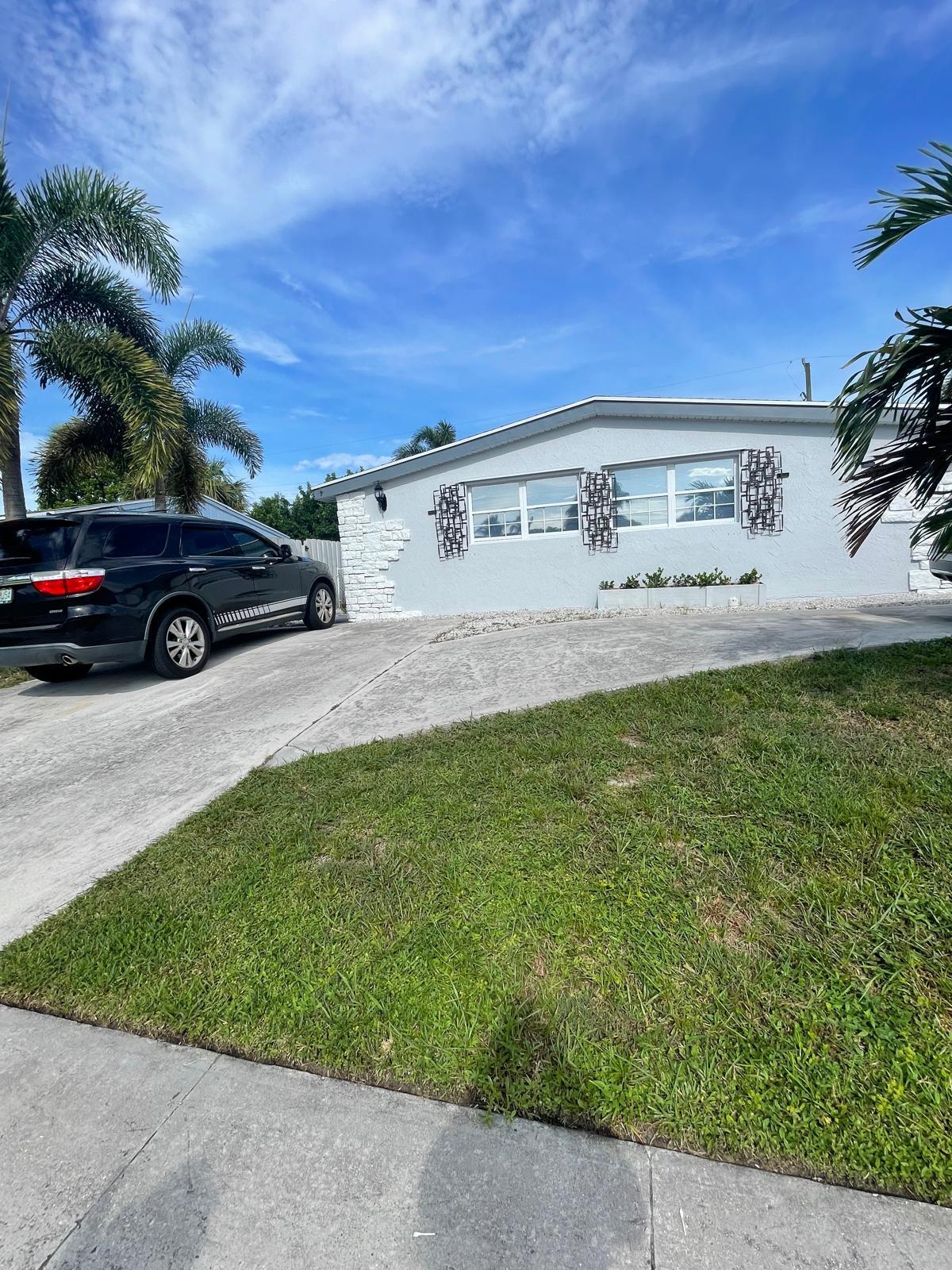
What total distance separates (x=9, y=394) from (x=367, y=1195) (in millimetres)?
10491

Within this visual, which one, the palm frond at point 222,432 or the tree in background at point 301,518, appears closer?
the palm frond at point 222,432

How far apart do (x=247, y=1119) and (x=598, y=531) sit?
9.74 metres

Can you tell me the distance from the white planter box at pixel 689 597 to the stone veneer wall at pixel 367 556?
4.12m

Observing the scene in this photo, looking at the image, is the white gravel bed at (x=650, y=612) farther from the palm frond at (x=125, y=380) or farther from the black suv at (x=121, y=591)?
the palm frond at (x=125, y=380)

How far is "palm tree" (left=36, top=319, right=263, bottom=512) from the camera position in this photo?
38.0ft

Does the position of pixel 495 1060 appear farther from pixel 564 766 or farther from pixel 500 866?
pixel 564 766

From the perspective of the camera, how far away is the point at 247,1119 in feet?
5.59

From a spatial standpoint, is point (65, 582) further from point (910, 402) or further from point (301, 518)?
point (301, 518)

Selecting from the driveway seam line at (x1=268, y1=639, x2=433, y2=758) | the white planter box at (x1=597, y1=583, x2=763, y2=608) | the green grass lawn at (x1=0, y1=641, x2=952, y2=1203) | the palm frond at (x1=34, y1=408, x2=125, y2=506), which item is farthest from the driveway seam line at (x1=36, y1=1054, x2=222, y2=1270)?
the palm frond at (x1=34, y1=408, x2=125, y2=506)

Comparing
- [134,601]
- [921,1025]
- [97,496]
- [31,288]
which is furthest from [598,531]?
[97,496]

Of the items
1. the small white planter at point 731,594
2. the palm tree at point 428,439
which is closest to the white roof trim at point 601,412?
the small white planter at point 731,594

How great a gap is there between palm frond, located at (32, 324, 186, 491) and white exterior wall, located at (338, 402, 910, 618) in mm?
3175

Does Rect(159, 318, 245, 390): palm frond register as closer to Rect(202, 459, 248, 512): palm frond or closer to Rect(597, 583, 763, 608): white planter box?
Rect(202, 459, 248, 512): palm frond

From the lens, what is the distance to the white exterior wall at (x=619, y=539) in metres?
9.56
